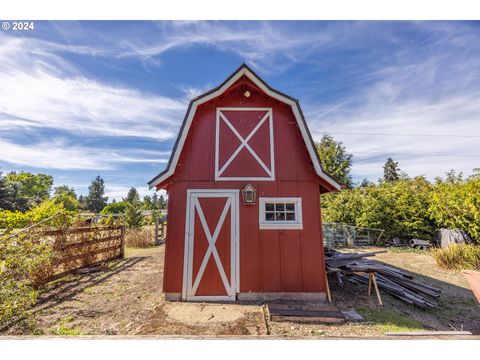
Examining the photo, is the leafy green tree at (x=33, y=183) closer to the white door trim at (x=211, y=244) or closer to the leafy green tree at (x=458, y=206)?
the white door trim at (x=211, y=244)

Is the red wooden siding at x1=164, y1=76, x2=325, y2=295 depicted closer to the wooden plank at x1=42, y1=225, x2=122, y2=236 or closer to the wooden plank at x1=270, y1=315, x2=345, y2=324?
the wooden plank at x1=270, y1=315, x2=345, y2=324

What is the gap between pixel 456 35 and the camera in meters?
3.99

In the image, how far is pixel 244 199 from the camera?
465cm

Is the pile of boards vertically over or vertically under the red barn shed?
under

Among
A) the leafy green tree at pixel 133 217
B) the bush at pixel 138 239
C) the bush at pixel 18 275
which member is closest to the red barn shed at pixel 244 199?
the bush at pixel 18 275

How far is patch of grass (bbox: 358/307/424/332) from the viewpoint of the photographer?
3416mm

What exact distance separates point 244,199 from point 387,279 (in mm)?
4451

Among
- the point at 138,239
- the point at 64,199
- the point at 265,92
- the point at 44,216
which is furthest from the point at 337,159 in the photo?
the point at 64,199

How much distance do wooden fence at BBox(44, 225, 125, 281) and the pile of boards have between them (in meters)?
7.19

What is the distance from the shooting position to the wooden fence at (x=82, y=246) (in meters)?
5.62

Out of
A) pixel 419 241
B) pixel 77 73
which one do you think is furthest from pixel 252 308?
pixel 419 241

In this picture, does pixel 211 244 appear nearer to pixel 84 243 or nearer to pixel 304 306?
pixel 304 306

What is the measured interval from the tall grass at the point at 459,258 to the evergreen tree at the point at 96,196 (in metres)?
54.9

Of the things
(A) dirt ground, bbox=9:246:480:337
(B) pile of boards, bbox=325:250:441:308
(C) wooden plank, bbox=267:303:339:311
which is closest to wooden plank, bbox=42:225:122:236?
(A) dirt ground, bbox=9:246:480:337
